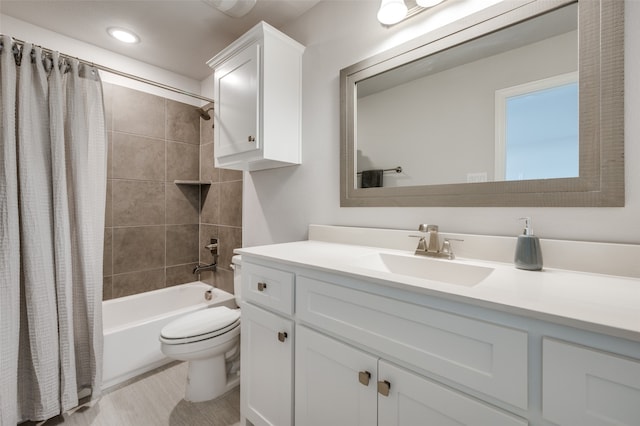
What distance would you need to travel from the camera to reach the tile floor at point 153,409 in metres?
1.45

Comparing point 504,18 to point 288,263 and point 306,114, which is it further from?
point 288,263

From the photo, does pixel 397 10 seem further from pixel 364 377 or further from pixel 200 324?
pixel 200 324

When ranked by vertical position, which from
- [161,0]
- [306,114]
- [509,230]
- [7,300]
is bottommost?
[7,300]

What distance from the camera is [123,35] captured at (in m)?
2.03

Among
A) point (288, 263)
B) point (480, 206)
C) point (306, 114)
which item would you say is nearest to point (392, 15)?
point (306, 114)

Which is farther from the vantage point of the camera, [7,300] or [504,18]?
[7,300]

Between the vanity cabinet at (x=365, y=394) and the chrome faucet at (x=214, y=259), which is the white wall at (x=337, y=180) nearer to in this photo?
the chrome faucet at (x=214, y=259)

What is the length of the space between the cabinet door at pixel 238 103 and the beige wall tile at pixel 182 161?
0.99 metres

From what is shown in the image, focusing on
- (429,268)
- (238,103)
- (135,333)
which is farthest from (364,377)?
(135,333)

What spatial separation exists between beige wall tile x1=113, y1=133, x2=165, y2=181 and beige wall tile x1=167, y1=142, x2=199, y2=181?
0.20ft

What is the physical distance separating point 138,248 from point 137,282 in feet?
0.96

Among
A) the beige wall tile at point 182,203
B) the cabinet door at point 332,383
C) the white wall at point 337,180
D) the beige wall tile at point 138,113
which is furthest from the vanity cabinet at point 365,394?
the beige wall tile at point 138,113

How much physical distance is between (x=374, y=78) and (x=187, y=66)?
1.91 m

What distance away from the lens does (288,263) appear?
1.06m
